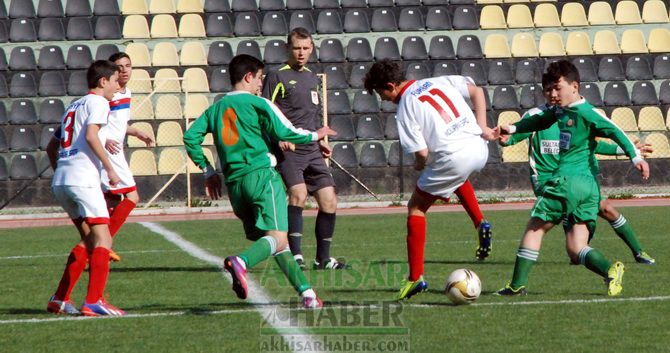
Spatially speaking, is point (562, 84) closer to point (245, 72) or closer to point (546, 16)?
point (245, 72)

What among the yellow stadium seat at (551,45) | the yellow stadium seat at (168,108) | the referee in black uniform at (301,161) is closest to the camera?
the referee in black uniform at (301,161)

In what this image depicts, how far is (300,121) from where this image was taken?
1051 cm

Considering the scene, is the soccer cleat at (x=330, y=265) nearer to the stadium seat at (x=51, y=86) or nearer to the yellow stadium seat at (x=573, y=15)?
the stadium seat at (x=51, y=86)

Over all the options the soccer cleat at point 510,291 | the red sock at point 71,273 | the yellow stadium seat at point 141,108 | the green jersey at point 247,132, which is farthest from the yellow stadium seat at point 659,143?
the red sock at point 71,273

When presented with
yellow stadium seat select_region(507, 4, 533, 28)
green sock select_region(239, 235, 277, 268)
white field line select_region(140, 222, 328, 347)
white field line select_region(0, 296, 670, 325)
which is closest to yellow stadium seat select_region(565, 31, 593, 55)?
yellow stadium seat select_region(507, 4, 533, 28)

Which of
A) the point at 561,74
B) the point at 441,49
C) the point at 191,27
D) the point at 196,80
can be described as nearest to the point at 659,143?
the point at 441,49

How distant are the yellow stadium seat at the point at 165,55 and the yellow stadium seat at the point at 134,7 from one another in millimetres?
1171

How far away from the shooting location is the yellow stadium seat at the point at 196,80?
826 inches

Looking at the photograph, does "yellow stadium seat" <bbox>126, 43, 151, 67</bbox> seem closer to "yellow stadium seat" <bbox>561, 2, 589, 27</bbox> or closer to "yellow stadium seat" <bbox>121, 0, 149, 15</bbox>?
"yellow stadium seat" <bbox>121, 0, 149, 15</bbox>

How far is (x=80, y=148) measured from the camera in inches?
296

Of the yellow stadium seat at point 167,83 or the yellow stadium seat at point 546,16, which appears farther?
the yellow stadium seat at point 546,16

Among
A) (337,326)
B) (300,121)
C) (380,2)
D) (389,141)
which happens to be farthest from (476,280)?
(380,2)

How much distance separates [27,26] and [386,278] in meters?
14.6

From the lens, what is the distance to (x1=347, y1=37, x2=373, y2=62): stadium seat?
70.6ft
